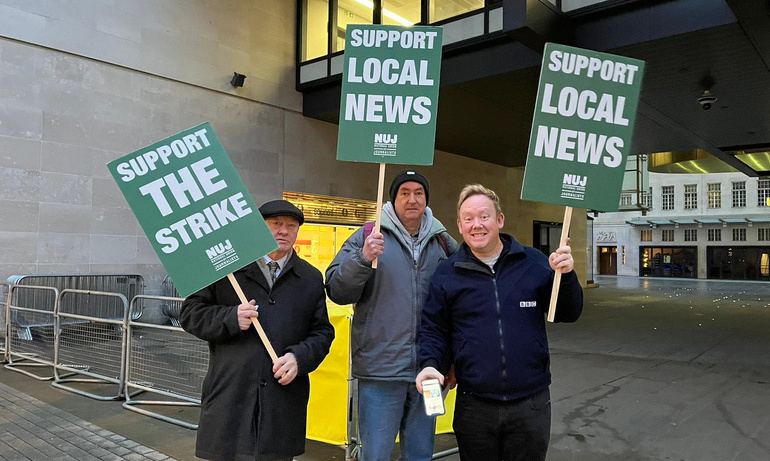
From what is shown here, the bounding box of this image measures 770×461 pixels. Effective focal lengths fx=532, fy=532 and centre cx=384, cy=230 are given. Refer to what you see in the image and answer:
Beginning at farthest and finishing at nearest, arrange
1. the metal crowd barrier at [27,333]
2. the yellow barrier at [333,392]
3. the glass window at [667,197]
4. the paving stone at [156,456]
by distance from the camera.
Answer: the glass window at [667,197], the metal crowd barrier at [27,333], the yellow barrier at [333,392], the paving stone at [156,456]

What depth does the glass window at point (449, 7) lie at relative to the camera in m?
12.4

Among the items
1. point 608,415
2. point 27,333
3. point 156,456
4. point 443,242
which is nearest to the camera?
point 443,242

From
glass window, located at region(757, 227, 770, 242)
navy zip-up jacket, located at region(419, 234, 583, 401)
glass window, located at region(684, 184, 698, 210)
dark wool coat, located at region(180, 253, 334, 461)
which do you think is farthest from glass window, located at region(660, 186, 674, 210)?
dark wool coat, located at region(180, 253, 334, 461)

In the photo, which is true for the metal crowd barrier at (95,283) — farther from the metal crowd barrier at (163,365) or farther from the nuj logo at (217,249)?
the nuj logo at (217,249)

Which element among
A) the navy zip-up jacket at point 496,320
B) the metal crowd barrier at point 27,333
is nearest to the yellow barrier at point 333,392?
the navy zip-up jacket at point 496,320

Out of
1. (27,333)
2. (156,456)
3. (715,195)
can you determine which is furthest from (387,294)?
(715,195)

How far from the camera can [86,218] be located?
11.8 meters

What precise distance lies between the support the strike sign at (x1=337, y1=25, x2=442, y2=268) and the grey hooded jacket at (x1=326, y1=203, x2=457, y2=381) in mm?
399

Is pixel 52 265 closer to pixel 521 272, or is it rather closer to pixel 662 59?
pixel 521 272

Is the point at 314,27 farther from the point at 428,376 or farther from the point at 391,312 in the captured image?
the point at 428,376

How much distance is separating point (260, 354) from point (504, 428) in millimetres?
1290

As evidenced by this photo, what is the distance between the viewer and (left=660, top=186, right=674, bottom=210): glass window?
44.2 meters

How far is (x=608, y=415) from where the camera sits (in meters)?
5.86

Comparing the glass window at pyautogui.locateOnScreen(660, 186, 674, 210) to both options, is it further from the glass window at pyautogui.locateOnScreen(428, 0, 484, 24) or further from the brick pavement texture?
the brick pavement texture
